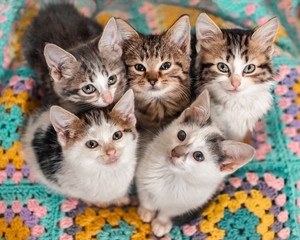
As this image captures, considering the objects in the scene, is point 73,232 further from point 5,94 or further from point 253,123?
point 253,123

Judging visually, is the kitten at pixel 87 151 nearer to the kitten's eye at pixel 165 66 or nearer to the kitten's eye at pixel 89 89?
the kitten's eye at pixel 89 89

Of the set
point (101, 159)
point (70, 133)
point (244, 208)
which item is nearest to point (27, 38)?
point (70, 133)

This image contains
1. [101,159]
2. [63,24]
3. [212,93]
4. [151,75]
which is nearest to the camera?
[101,159]

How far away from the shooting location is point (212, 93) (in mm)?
1518

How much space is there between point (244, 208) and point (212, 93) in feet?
1.92

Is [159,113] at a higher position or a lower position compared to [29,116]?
higher

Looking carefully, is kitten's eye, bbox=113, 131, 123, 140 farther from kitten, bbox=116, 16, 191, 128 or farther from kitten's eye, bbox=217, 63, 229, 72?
kitten's eye, bbox=217, 63, 229, 72

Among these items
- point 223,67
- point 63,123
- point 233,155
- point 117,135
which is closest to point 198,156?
point 233,155

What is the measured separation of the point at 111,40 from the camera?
1457mm

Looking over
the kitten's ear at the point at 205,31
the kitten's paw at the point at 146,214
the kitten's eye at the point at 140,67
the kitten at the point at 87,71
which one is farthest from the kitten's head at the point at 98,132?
the kitten's ear at the point at 205,31

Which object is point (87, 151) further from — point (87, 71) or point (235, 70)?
point (235, 70)

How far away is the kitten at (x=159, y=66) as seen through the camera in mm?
1436

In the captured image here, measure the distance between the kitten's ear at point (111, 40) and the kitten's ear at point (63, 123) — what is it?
1.27 ft

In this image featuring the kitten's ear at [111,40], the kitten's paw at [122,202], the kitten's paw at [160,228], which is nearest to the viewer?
the kitten's ear at [111,40]
